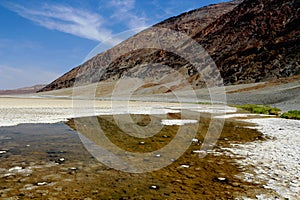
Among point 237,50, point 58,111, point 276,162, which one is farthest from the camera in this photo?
point 237,50

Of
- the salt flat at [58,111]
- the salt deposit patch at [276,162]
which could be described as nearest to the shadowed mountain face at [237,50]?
the salt flat at [58,111]

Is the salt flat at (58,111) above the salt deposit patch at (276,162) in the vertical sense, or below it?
above

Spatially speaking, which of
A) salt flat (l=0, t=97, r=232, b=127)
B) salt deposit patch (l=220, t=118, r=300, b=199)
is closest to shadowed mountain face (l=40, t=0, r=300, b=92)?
salt flat (l=0, t=97, r=232, b=127)

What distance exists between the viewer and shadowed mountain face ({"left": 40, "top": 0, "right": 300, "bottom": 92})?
87000 millimetres

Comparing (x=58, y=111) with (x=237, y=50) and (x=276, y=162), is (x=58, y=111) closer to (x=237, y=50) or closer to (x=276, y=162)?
(x=276, y=162)

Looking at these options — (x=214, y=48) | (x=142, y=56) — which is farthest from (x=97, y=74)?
(x=214, y=48)

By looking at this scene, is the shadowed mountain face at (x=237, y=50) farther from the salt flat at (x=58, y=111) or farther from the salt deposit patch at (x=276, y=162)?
the salt deposit patch at (x=276, y=162)

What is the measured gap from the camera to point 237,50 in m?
102

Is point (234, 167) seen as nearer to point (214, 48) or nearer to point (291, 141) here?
point (291, 141)

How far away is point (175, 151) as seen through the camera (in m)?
10.8

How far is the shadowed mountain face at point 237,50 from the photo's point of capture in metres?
87.0

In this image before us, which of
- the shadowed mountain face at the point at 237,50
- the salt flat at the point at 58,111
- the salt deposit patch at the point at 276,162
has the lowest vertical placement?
the salt deposit patch at the point at 276,162

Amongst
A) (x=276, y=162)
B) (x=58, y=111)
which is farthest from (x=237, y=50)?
(x=276, y=162)

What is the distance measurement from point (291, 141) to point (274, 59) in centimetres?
8181
